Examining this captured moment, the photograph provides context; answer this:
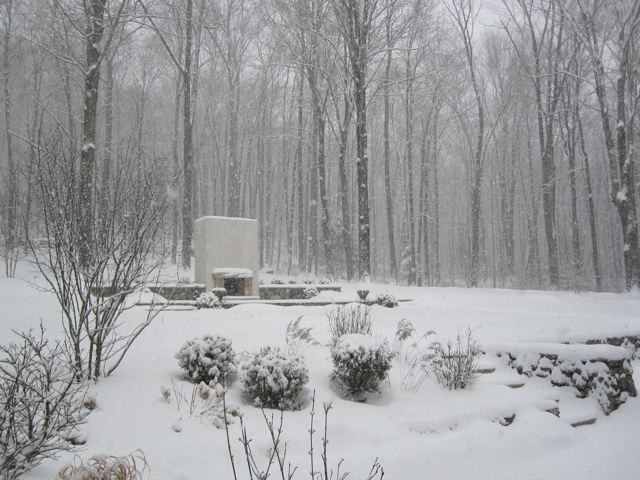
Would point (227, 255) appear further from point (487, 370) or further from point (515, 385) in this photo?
point (515, 385)

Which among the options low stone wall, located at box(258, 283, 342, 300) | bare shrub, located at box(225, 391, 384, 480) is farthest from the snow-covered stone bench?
low stone wall, located at box(258, 283, 342, 300)

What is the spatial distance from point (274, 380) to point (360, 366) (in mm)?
1014

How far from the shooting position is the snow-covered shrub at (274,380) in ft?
14.4

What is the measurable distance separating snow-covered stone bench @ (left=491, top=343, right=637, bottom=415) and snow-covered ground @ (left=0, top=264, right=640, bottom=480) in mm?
128

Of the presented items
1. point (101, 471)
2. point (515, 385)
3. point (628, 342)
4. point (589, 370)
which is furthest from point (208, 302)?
point (628, 342)

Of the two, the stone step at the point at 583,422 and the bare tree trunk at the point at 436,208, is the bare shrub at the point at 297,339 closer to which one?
the stone step at the point at 583,422

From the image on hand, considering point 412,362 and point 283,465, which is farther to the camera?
point 412,362

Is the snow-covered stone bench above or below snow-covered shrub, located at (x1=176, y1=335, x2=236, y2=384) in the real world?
below

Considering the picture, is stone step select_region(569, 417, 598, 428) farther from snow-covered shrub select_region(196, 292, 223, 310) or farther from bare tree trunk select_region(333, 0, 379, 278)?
bare tree trunk select_region(333, 0, 379, 278)

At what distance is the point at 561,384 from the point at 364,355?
289 cm

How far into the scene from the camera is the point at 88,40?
1034 centimetres

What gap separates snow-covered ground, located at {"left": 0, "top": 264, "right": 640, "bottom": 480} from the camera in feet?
11.1

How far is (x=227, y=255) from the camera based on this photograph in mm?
13109

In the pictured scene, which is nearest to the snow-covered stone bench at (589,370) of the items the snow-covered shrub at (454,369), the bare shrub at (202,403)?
the snow-covered shrub at (454,369)
